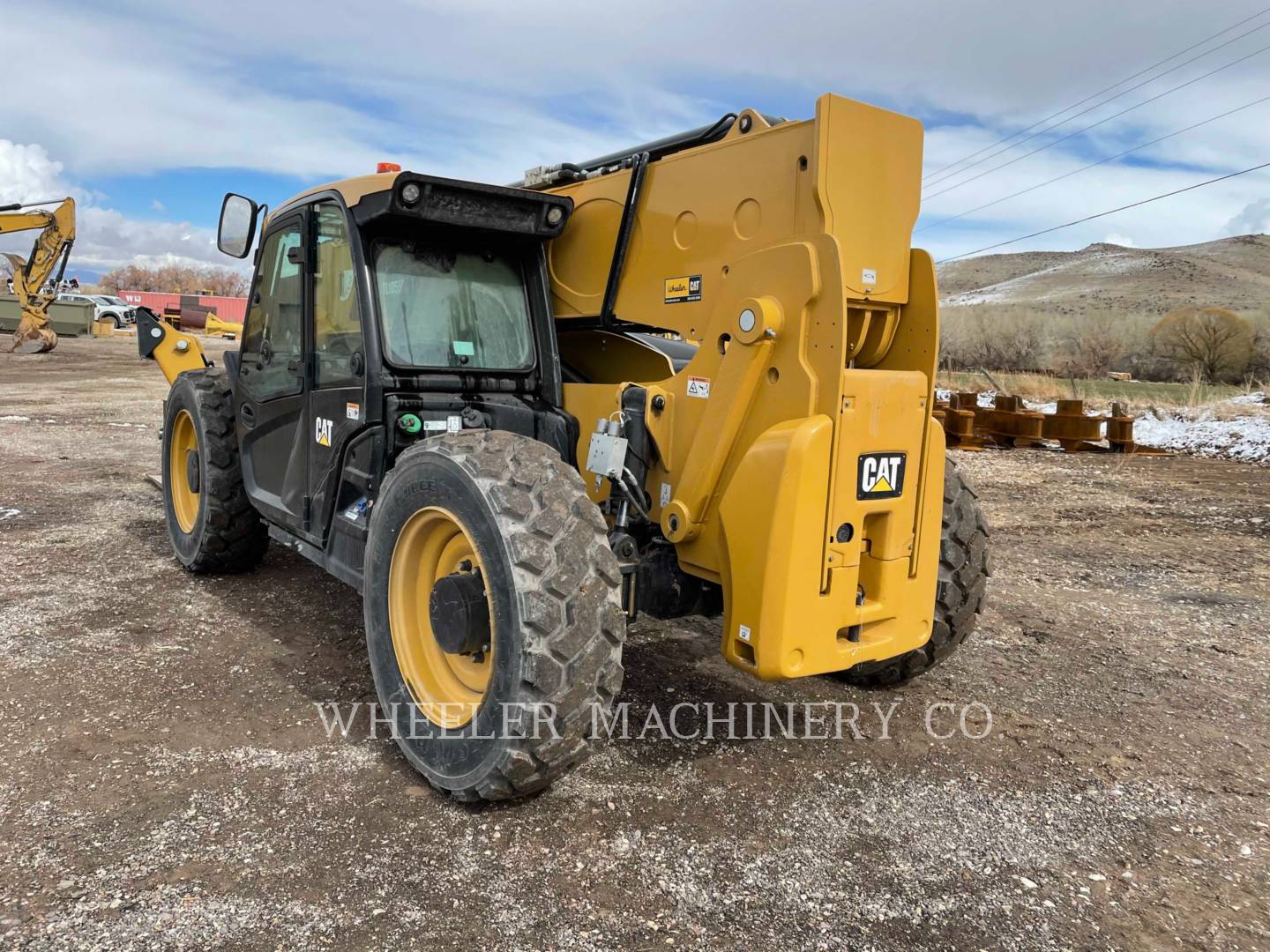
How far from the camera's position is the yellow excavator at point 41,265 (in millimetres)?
23531

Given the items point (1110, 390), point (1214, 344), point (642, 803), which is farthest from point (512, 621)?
point (1214, 344)

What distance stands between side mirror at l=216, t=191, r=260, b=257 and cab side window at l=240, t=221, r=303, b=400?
10 centimetres

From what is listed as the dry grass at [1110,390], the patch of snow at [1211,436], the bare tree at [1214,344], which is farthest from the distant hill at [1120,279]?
the patch of snow at [1211,436]

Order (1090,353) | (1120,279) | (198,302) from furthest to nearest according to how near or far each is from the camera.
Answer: (1120,279) → (198,302) → (1090,353)

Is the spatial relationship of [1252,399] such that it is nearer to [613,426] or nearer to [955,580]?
[955,580]

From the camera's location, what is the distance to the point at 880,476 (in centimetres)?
319

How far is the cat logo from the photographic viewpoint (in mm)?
3135

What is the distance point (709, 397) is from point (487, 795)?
1.57 metres

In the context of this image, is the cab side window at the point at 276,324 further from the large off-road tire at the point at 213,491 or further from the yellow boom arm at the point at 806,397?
the yellow boom arm at the point at 806,397

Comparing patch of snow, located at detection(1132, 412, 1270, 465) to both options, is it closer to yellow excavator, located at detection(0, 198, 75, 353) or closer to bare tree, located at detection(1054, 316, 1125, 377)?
bare tree, located at detection(1054, 316, 1125, 377)

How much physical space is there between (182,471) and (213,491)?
0.99 metres

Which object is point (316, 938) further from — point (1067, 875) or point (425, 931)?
point (1067, 875)

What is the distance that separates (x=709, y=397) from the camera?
3.35 metres

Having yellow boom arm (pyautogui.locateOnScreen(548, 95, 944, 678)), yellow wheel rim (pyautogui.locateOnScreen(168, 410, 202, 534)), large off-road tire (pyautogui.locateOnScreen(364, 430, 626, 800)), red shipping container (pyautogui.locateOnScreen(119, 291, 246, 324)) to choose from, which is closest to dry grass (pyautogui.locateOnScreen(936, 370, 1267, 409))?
yellow wheel rim (pyautogui.locateOnScreen(168, 410, 202, 534))
